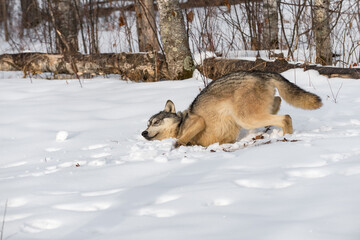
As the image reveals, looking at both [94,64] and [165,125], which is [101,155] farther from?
[94,64]

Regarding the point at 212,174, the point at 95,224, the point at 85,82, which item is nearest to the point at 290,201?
the point at 212,174

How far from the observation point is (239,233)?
1.92 m

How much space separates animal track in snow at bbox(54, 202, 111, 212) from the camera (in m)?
2.43

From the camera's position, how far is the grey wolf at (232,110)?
4.30 m

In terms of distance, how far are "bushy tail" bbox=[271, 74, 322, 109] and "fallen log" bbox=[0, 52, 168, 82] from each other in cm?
412

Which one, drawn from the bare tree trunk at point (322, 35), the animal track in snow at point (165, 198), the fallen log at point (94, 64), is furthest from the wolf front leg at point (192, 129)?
the bare tree trunk at point (322, 35)

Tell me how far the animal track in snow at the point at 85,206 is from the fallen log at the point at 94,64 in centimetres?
588

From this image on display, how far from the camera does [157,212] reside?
2.29 m

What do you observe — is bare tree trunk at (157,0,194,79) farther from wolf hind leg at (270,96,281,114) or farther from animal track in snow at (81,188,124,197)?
animal track in snow at (81,188,124,197)

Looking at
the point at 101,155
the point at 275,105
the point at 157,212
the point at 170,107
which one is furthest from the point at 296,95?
the point at 157,212

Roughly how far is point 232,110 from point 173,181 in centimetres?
174

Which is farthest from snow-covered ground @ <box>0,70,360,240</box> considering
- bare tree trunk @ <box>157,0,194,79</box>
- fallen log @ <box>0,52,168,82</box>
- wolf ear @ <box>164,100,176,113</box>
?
fallen log @ <box>0,52,168,82</box>

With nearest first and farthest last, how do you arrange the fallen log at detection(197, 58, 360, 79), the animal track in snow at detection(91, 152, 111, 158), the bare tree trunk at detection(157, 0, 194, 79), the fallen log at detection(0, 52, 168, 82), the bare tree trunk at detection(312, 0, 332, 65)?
the animal track in snow at detection(91, 152, 111, 158) → the fallen log at detection(197, 58, 360, 79) → the bare tree trunk at detection(157, 0, 194, 79) → the fallen log at detection(0, 52, 168, 82) → the bare tree trunk at detection(312, 0, 332, 65)

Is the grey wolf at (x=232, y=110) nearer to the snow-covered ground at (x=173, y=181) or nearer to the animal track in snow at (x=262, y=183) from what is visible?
the snow-covered ground at (x=173, y=181)
